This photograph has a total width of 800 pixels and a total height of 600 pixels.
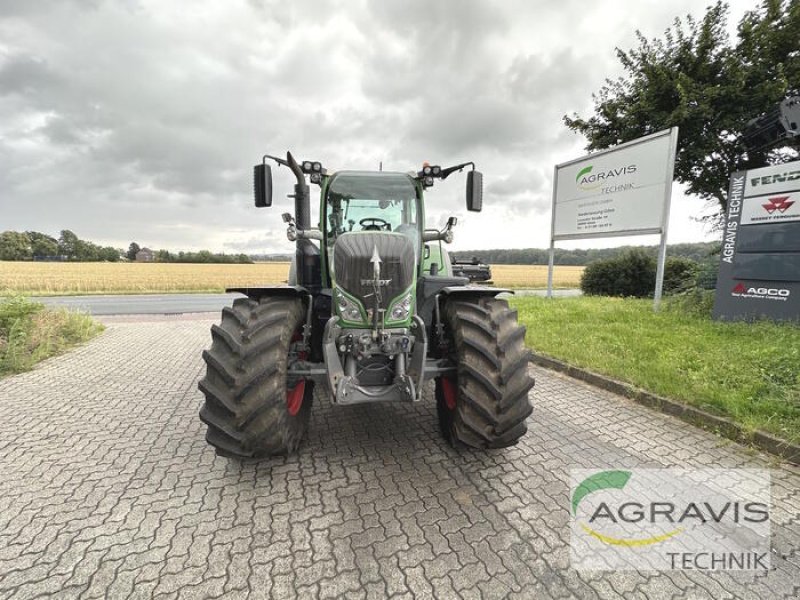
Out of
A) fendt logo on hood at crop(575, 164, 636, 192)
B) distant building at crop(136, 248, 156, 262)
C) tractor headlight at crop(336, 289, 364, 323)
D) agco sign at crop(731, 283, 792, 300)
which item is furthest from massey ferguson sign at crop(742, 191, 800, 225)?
distant building at crop(136, 248, 156, 262)

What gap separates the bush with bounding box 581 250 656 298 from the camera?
541 inches

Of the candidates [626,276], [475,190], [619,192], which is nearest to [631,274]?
[626,276]

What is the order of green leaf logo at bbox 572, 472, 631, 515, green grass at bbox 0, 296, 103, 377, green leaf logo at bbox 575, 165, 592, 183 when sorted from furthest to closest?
green leaf logo at bbox 575, 165, 592, 183 → green grass at bbox 0, 296, 103, 377 → green leaf logo at bbox 572, 472, 631, 515

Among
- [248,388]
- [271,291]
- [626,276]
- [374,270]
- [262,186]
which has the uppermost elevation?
[262,186]

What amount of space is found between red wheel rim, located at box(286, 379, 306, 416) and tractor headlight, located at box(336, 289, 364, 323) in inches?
25.6

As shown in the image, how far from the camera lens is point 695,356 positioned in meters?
4.71

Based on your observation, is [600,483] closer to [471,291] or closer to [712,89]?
[471,291]

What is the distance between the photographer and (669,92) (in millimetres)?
11859

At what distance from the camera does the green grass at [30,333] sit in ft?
17.5

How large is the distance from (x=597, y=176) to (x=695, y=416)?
25.0 ft

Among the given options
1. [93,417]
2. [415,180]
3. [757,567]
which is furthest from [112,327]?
[757,567]

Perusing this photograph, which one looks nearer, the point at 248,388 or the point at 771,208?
the point at 248,388

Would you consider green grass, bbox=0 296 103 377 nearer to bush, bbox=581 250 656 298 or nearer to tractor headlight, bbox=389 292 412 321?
tractor headlight, bbox=389 292 412 321

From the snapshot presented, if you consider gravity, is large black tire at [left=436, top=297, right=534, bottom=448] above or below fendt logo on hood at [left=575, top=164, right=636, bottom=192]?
below
